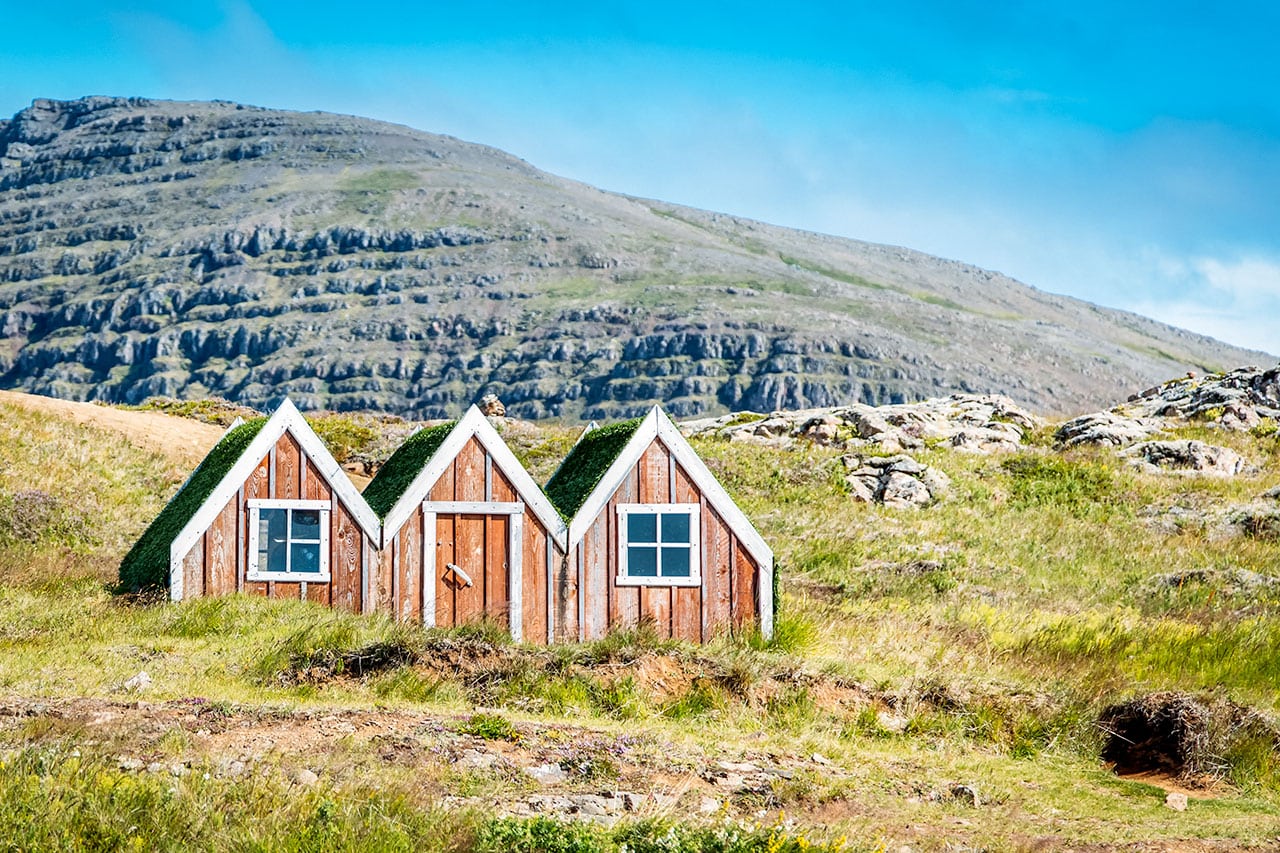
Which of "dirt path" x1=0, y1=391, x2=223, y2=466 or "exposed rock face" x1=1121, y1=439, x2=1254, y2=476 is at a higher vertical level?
"dirt path" x1=0, y1=391, x2=223, y2=466

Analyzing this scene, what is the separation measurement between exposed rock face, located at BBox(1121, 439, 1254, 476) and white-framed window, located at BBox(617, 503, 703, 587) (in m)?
24.8

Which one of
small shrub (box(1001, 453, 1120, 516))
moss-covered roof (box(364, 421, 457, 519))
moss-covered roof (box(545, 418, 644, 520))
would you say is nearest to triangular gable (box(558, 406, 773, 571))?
moss-covered roof (box(545, 418, 644, 520))

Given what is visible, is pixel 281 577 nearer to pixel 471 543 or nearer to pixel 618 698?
pixel 471 543

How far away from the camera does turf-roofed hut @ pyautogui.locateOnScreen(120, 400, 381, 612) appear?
18.1 metres

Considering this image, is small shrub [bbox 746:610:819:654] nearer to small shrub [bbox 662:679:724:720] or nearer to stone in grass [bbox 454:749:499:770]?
small shrub [bbox 662:679:724:720]

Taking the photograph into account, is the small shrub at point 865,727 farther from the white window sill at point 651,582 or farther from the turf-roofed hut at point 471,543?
the turf-roofed hut at point 471,543

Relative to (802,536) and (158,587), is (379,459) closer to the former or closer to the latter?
(802,536)

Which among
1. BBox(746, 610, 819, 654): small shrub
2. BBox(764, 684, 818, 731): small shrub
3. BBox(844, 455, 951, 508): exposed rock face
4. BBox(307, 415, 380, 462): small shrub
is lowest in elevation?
BBox(764, 684, 818, 731): small shrub

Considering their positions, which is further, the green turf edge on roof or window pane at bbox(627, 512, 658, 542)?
the green turf edge on roof

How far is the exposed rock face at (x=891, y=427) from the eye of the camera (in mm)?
43906

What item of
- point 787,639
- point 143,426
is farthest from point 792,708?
point 143,426

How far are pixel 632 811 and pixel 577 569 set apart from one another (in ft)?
25.8

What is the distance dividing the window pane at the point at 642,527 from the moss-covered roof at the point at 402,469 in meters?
3.00

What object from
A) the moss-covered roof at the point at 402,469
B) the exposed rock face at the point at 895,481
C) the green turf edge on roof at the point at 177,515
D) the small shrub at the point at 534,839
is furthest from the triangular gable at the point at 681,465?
the exposed rock face at the point at 895,481
